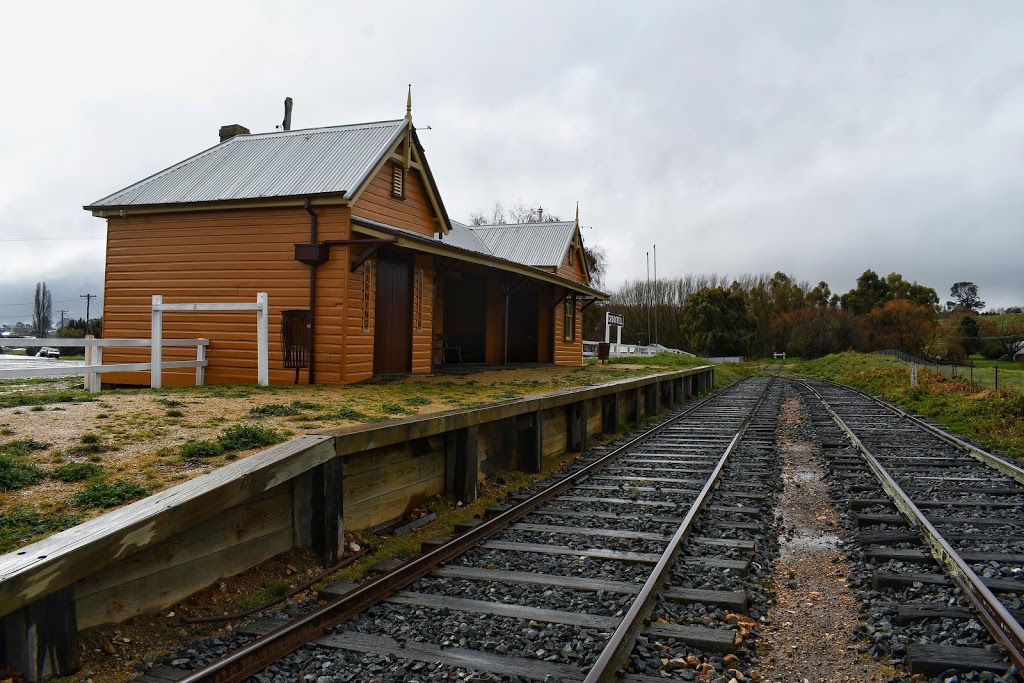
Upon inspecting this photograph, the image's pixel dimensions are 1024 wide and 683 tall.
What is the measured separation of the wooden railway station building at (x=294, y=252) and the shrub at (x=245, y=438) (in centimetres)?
573

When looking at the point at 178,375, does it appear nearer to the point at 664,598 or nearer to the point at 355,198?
the point at 355,198

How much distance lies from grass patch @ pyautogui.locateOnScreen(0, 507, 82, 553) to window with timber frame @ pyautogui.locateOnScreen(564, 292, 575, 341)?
808 inches

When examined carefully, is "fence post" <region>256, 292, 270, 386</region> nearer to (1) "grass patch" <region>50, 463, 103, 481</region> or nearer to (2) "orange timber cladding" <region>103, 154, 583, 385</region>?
(2) "orange timber cladding" <region>103, 154, 583, 385</region>

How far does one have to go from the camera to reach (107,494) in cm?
426

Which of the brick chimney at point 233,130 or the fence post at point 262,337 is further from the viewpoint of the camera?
the brick chimney at point 233,130

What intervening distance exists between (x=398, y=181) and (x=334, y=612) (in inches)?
435

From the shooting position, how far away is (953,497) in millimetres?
7512

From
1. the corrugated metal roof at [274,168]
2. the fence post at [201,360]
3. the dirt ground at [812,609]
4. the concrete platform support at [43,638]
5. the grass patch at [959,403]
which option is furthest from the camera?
the corrugated metal roof at [274,168]

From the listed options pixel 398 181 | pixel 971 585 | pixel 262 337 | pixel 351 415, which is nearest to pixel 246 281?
pixel 262 337

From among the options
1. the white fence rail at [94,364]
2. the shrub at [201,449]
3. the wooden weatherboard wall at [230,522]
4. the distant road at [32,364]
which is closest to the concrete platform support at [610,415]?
the wooden weatherboard wall at [230,522]

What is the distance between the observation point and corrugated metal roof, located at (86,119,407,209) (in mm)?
12445

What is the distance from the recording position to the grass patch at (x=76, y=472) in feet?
14.9

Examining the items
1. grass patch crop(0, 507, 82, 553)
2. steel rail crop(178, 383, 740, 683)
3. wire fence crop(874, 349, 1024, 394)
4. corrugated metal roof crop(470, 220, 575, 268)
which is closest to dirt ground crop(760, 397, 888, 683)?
steel rail crop(178, 383, 740, 683)

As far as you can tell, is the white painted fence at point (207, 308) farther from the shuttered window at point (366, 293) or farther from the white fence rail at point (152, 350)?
the shuttered window at point (366, 293)
